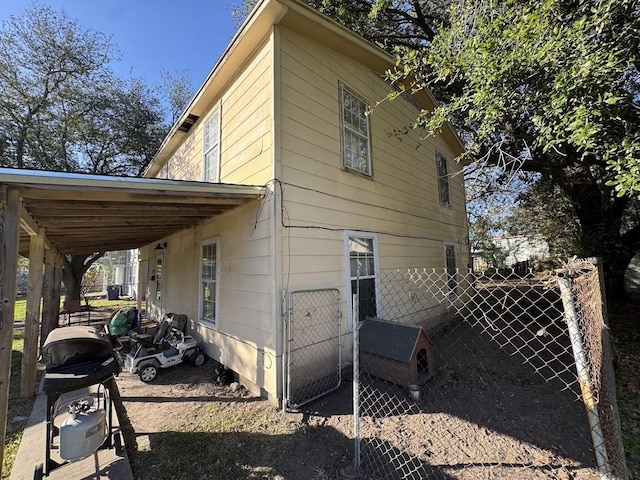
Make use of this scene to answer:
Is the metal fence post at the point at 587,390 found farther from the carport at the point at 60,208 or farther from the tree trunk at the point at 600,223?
the tree trunk at the point at 600,223

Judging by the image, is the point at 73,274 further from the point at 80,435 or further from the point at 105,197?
the point at 80,435

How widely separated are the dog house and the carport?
275 centimetres

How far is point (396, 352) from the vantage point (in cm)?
401

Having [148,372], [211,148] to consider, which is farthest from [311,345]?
[211,148]

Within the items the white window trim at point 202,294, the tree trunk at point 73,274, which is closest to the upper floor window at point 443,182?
the white window trim at point 202,294

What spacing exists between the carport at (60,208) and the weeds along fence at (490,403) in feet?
8.97

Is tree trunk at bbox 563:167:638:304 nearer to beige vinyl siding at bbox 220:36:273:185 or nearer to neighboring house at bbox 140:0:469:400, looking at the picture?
neighboring house at bbox 140:0:469:400

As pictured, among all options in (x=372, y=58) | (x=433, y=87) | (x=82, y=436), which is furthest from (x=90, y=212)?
(x=433, y=87)

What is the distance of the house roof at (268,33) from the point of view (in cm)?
422

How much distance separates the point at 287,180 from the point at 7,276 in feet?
10.1

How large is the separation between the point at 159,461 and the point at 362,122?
6144 millimetres

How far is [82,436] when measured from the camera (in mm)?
2477

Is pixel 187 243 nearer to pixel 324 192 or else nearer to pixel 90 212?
pixel 90 212

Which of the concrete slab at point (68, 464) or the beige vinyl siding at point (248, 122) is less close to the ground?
the beige vinyl siding at point (248, 122)
